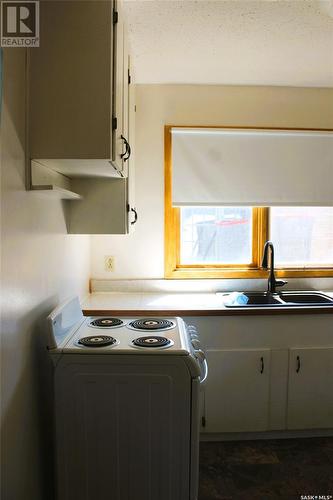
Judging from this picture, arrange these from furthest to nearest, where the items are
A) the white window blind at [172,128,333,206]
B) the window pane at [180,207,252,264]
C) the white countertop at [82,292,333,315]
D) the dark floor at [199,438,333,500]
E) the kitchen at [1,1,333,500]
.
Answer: the window pane at [180,207,252,264] → the white window blind at [172,128,333,206] → the white countertop at [82,292,333,315] → the dark floor at [199,438,333,500] → the kitchen at [1,1,333,500]

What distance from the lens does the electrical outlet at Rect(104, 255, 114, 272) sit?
8.91 ft

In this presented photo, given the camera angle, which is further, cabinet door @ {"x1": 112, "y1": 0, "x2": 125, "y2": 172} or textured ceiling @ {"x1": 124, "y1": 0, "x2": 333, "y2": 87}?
textured ceiling @ {"x1": 124, "y1": 0, "x2": 333, "y2": 87}

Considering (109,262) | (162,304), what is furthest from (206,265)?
(109,262)

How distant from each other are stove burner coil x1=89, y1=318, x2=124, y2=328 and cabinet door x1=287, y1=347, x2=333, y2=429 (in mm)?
1131

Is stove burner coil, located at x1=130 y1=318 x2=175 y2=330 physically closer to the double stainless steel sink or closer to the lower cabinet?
the lower cabinet

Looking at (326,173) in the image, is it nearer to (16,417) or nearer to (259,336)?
(259,336)

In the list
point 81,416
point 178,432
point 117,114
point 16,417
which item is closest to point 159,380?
point 178,432

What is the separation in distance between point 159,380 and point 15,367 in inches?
21.6

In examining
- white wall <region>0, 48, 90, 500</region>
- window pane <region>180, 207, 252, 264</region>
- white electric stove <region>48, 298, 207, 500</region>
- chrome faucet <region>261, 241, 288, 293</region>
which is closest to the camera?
white wall <region>0, 48, 90, 500</region>

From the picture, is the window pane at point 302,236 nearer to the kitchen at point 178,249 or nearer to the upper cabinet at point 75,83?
the kitchen at point 178,249

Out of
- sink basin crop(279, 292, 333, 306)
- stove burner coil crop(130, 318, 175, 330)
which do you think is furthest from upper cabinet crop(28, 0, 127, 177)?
sink basin crop(279, 292, 333, 306)

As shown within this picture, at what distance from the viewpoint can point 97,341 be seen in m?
1.53

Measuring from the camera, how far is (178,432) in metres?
1.44

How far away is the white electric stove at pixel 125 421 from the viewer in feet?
4.66
